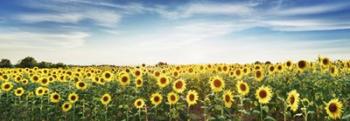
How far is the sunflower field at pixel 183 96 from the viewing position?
1113 cm

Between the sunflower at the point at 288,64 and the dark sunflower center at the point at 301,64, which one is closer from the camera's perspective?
the dark sunflower center at the point at 301,64

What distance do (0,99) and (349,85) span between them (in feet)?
31.8

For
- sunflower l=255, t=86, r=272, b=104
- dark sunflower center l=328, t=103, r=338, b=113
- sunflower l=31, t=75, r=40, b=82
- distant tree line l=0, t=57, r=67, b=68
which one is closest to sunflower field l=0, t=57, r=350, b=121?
sunflower l=255, t=86, r=272, b=104

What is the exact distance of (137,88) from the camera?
1313 centimetres

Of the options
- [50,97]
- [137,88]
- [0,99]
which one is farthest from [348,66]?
[0,99]

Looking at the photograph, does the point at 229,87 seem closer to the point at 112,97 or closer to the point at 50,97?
the point at 112,97

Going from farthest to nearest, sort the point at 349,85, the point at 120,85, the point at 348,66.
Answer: the point at 348,66
the point at 120,85
the point at 349,85

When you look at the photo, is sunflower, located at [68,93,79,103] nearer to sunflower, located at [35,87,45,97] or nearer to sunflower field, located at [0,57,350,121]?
sunflower field, located at [0,57,350,121]

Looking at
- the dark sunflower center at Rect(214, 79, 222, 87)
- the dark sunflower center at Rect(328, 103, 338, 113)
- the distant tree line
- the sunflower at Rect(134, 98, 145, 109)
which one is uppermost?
the distant tree line

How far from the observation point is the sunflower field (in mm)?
11132

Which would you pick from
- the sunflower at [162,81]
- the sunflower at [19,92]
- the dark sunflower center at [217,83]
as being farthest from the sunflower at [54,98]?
the dark sunflower center at [217,83]

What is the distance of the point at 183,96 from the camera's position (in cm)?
1386

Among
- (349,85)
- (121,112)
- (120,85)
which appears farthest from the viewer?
(120,85)

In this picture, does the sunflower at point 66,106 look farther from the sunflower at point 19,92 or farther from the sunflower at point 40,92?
the sunflower at point 19,92
